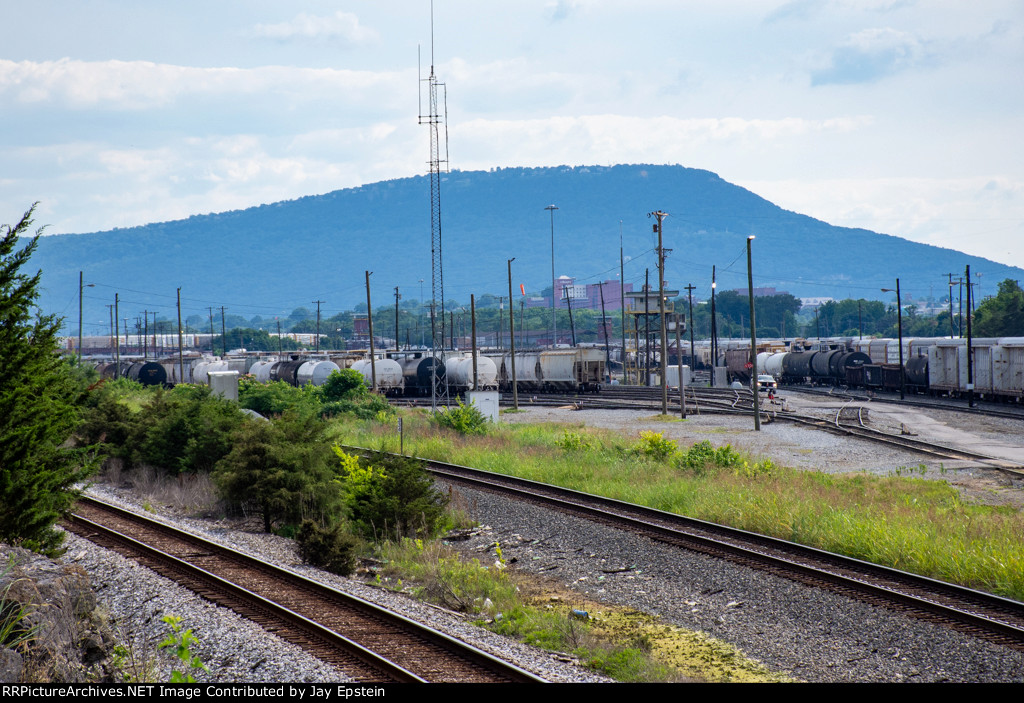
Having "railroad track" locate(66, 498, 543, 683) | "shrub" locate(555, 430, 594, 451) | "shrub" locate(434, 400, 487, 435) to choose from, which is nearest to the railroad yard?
"railroad track" locate(66, 498, 543, 683)

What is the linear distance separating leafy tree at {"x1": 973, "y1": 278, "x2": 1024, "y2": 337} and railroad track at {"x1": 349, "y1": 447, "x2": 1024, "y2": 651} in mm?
87467

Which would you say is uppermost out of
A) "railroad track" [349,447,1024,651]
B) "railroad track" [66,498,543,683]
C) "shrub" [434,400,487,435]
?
"shrub" [434,400,487,435]

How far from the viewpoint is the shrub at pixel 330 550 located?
14219 mm

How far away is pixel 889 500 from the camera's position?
18.5 metres

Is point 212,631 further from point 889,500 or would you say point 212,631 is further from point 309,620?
point 889,500

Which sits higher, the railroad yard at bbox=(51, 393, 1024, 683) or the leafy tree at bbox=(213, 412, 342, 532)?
the leafy tree at bbox=(213, 412, 342, 532)

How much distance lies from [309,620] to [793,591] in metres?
6.68

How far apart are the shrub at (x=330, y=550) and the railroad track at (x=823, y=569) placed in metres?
5.22

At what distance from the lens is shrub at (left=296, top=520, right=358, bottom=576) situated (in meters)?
14.2

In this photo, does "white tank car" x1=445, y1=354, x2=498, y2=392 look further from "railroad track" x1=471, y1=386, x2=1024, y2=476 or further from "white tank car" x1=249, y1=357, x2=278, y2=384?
"white tank car" x1=249, y1=357, x2=278, y2=384

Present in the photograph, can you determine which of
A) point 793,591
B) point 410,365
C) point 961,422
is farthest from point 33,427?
point 410,365

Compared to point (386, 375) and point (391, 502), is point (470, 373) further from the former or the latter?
point (391, 502)

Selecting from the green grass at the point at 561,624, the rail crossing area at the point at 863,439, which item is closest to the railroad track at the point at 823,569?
the green grass at the point at 561,624

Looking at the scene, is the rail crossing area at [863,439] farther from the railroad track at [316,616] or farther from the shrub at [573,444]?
the railroad track at [316,616]
